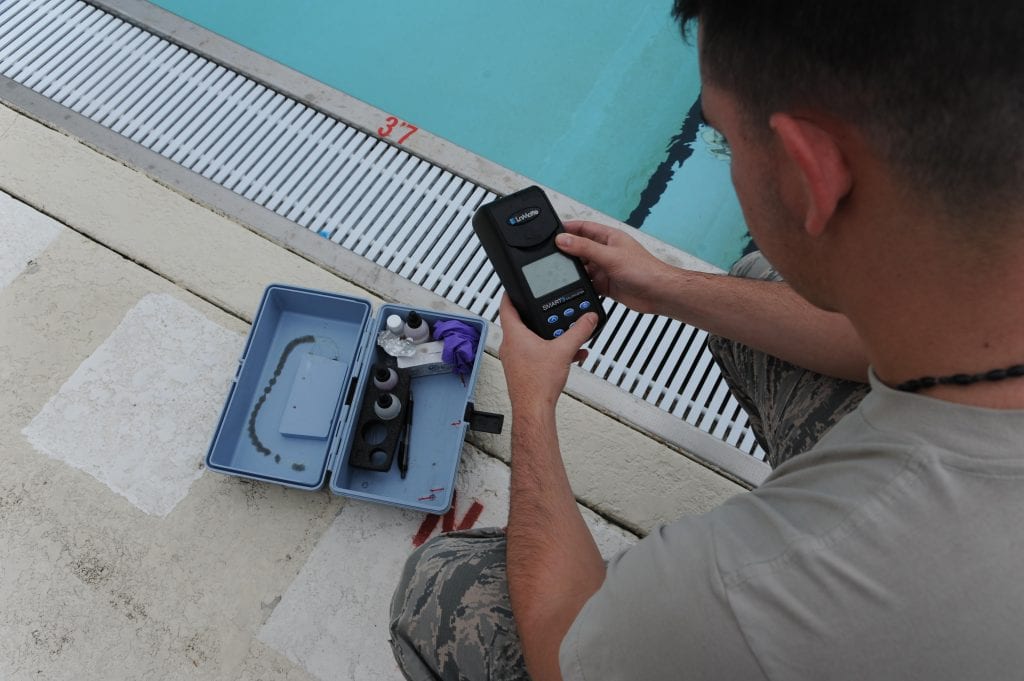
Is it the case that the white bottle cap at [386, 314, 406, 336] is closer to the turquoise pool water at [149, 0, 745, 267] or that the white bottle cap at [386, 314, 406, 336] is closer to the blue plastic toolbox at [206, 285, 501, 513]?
the blue plastic toolbox at [206, 285, 501, 513]

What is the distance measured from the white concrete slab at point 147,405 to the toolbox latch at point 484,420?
60cm

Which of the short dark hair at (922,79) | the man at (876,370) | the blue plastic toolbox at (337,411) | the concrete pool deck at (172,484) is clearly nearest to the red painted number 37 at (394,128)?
the concrete pool deck at (172,484)

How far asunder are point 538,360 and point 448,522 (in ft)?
1.91

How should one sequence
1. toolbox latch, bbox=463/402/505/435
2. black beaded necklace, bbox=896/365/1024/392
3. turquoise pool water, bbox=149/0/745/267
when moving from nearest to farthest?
black beaded necklace, bbox=896/365/1024/392, toolbox latch, bbox=463/402/505/435, turquoise pool water, bbox=149/0/745/267

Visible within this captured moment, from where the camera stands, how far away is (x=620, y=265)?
1.24 meters

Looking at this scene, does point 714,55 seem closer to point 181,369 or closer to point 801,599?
point 801,599

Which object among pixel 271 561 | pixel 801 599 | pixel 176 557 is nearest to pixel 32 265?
pixel 176 557

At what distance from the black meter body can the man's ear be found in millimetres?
557

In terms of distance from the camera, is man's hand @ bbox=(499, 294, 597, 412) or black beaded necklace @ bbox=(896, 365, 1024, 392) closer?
black beaded necklace @ bbox=(896, 365, 1024, 392)

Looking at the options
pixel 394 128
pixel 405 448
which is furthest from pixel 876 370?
pixel 394 128

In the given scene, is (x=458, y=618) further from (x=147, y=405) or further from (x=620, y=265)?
(x=147, y=405)

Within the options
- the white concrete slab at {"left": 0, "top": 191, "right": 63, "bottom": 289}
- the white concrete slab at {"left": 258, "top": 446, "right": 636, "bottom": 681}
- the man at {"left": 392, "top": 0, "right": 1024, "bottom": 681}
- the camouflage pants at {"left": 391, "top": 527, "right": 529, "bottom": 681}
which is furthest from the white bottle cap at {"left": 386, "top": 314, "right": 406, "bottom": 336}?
the white concrete slab at {"left": 0, "top": 191, "right": 63, "bottom": 289}

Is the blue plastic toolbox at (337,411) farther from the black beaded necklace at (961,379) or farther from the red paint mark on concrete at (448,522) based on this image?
the black beaded necklace at (961,379)

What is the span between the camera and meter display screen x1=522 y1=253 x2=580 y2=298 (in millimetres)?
1161
